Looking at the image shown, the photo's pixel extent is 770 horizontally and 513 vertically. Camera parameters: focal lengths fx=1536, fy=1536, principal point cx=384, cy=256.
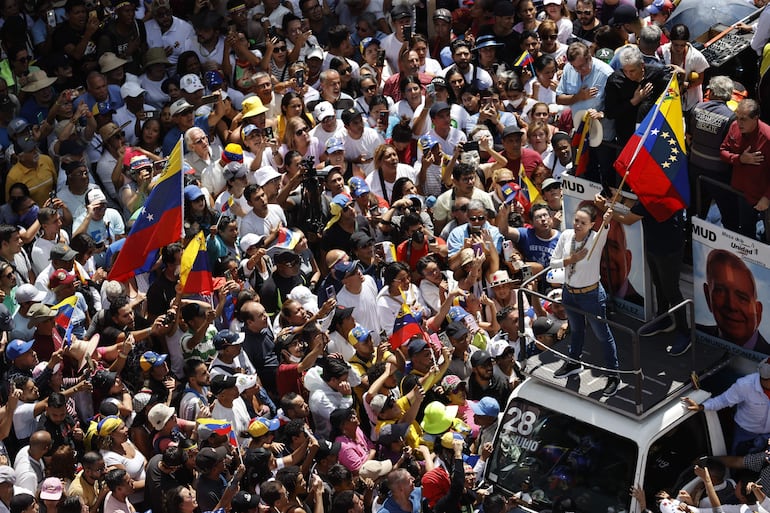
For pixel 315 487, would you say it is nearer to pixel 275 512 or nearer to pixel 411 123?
pixel 275 512

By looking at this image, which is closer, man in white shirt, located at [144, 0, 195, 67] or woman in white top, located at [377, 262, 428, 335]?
woman in white top, located at [377, 262, 428, 335]

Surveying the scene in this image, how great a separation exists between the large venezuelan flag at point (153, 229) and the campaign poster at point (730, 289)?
486 centimetres

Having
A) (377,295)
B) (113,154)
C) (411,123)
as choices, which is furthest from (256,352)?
(411,123)

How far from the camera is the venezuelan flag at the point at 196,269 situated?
581 inches

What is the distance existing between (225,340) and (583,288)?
11.9ft

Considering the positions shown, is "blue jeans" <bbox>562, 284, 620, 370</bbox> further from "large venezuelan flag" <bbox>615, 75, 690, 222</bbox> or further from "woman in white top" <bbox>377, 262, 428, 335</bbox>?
"woman in white top" <bbox>377, 262, 428, 335</bbox>

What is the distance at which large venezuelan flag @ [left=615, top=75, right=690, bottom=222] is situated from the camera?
12.8 meters

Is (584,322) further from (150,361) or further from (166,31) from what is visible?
(166,31)

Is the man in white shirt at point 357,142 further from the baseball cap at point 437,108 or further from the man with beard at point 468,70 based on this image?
the man with beard at point 468,70

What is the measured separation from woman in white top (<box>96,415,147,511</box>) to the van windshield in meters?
3.20

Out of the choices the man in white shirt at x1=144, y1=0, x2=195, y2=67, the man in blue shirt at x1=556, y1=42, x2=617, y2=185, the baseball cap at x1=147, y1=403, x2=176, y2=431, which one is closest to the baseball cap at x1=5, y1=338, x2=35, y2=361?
the baseball cap at x1=147, y1=403, x2=176, y2=431

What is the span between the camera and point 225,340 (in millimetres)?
14594

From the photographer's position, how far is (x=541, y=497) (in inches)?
500

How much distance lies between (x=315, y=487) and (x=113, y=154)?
17.6 ft
